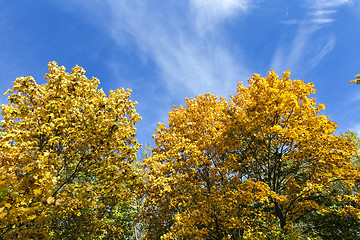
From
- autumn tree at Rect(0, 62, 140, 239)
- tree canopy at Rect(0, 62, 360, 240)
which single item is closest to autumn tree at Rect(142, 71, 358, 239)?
tree canopy at Rect(0, 62, 360, 240)

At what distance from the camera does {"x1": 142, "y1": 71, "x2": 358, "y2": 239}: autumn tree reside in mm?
9984

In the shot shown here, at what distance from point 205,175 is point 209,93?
6394mm

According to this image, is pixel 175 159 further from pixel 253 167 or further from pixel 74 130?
pixel 74 130

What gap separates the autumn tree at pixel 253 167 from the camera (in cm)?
998

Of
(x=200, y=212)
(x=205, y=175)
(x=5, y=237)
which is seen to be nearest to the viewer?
(x=5, y=237)

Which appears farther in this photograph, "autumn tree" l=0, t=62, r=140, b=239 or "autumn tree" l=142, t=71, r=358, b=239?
"autumn tree" l=142, t=71, r=358, b=239

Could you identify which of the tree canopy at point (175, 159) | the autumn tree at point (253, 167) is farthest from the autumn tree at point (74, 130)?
the autumn tree at point (253, 167)

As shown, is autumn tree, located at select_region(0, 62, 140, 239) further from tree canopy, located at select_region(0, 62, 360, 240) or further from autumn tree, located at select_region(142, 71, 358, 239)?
autumn tree, located at select_region(142, 71, 358, 239)

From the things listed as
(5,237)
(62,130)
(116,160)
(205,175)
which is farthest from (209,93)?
(5,237)

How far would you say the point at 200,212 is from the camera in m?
10.2

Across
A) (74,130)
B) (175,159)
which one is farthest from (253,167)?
(74,130)

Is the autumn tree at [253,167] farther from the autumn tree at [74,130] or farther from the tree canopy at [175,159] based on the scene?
the autumn tree at [74,130]

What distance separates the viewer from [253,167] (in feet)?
41.9

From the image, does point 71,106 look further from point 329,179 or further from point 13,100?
point 329,179
